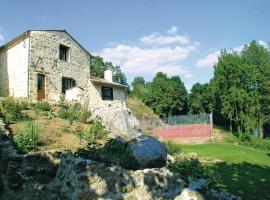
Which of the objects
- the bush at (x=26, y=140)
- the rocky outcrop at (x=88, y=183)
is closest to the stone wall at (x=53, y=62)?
the bush at (x=26, y=140)

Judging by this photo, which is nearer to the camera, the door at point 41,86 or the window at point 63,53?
the door at point 41,86

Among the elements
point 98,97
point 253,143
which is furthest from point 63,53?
point 253,143

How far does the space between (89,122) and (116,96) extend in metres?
16.3

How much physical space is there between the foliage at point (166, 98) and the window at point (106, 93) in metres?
25.5

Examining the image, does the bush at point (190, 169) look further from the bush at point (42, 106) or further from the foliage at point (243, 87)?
the foliage at point (243, 87)

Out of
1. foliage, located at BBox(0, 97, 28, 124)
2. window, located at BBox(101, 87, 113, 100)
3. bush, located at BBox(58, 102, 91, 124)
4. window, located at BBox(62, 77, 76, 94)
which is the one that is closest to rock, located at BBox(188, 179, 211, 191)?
foliage, located at BBox(0, 97, 28, 124)

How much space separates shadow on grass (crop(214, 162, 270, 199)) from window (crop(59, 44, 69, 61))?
18444mm

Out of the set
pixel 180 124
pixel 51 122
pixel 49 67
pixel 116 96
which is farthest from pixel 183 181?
pixel 180 124

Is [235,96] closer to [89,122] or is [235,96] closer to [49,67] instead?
[49,67]

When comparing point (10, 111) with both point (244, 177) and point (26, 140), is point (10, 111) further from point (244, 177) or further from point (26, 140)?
point (244, 177)

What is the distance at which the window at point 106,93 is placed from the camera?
3575cm

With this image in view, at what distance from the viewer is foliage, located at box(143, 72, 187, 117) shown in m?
61.4

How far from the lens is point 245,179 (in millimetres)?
16578

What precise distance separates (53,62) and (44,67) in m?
1.23
